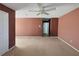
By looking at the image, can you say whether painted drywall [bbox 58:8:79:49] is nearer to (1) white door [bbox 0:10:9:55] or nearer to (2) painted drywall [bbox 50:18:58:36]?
(1) white door [bbox 0:10:9:55]

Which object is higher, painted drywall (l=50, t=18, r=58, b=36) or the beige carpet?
painted drywall (l=50, t=18, r=58, b=36)

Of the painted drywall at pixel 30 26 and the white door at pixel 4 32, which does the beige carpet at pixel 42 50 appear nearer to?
the white door at pixel 4 32

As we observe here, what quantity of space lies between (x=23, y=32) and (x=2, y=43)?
29.5 ft

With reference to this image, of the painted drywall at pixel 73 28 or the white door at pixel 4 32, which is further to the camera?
the painted drywall at pixel 73 28

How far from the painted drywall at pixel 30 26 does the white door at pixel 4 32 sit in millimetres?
8472

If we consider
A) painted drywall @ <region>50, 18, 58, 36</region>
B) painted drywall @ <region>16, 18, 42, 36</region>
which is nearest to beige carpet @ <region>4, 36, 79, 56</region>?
painted drywall @ <region>50, 18, 58, 36</region>

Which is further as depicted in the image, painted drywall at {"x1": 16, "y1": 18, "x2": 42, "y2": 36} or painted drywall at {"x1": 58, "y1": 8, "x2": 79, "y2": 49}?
painted drywall at {"x1": 16, "y1": 18, "x2": 42, "y2": 36}

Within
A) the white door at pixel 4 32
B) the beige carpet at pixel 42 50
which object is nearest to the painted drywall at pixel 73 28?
the beige carpet at pixel 42 50

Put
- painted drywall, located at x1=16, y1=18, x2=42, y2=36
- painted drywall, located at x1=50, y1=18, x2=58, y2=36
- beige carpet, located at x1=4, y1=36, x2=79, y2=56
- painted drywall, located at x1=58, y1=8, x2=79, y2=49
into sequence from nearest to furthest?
beige carpet, located at x1=4, y1=36, x2=79, y2=56, painted drywall, located at x1=58, y1=8, x2=79, y2=49, painted drywall, located at x1=50, y1=18, x2=58, y2=36, painted drywall, located at x1=16, y1=18, x2=42, y2=36

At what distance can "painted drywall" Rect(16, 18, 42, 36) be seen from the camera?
14148 millimetres

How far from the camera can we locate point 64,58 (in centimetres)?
136

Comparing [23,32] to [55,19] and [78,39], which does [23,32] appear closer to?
[55,19]

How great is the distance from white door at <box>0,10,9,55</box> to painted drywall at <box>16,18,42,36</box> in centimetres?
847

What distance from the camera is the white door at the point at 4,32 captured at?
204 inches
